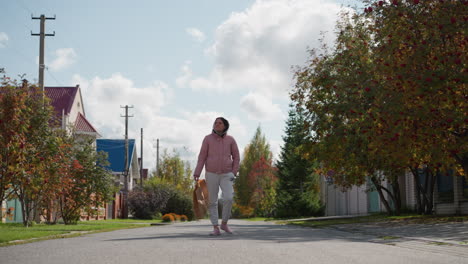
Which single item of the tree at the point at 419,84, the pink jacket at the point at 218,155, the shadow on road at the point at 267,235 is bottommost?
the shadow on road at the point at 267,235

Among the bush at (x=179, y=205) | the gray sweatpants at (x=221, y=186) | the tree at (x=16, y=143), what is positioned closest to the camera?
the gray sweatpants at (x=221, y=186)

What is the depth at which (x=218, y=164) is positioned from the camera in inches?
466

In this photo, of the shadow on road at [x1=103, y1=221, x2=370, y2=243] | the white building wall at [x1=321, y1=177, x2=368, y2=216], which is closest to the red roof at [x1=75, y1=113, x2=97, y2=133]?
the white building wall at [x1=321, y1=177, x2=368, y2=216]

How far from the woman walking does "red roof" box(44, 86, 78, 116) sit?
1380 inches

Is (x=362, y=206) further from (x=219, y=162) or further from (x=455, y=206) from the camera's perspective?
(x=219, y=162)

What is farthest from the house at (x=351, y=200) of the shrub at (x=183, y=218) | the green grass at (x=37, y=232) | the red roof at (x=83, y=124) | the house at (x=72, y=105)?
the house at (x=72, y=105)

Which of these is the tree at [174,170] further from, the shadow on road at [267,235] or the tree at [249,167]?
the shadow on road at [267,235]

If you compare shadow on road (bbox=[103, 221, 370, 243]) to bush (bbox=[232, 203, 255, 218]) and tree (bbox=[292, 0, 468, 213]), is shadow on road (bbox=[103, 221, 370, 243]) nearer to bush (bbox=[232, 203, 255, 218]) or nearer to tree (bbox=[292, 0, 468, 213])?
tree (bbox=[292, 0, 468, 213])

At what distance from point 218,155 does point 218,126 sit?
58 cm

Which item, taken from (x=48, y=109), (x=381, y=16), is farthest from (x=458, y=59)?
(x=48, y=109)

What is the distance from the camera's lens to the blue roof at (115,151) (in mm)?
64000

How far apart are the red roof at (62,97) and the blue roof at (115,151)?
623 inches

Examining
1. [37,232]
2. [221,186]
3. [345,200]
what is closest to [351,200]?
[345,200]

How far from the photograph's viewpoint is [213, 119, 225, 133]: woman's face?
39.4ft
